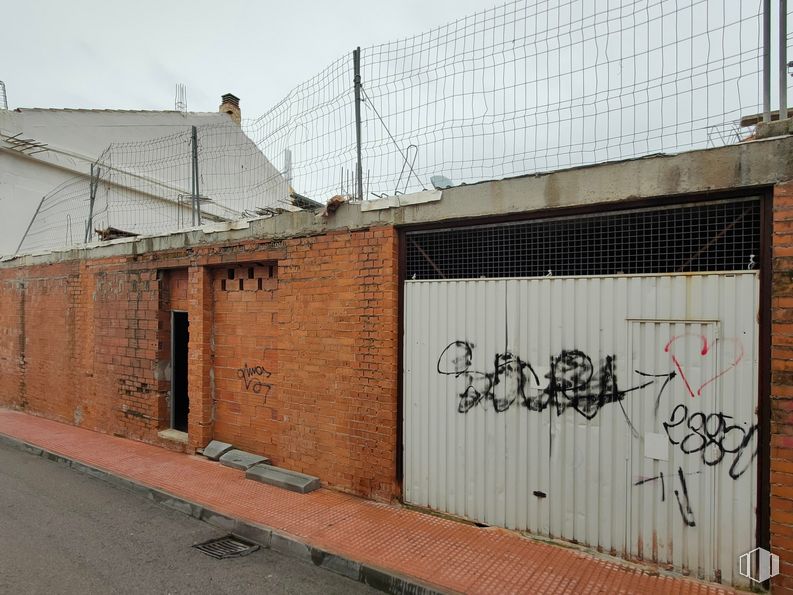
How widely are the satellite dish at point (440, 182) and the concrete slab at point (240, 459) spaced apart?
159 inches

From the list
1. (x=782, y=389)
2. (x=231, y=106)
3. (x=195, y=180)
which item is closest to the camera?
(x=782, y=389)

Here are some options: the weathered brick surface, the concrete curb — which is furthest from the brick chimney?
the concrete curb

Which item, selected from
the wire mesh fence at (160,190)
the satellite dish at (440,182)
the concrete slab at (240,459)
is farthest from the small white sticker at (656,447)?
the wire mesh fence at (160,190)

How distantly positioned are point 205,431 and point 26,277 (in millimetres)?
6779

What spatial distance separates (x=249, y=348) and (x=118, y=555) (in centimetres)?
270

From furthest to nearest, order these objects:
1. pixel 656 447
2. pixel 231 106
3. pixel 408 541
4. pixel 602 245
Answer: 1. pixel 231 106
2. pixel 408 541
3. pixel 602 245
4. pixel 656 447

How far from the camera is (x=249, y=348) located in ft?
20.4

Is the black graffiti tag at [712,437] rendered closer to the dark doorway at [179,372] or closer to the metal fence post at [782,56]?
the metal fence post at [782,56]

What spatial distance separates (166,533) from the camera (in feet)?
15.0

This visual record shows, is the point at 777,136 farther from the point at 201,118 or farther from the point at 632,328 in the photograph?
the point at 201,118

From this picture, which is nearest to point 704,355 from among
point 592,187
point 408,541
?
point 592,187

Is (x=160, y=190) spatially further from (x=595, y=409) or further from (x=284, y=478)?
(x=595, y=409)

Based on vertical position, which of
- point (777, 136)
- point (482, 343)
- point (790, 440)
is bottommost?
point (790, 440)

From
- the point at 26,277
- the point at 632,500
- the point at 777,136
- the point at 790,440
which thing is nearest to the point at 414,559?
the point at 632,500
